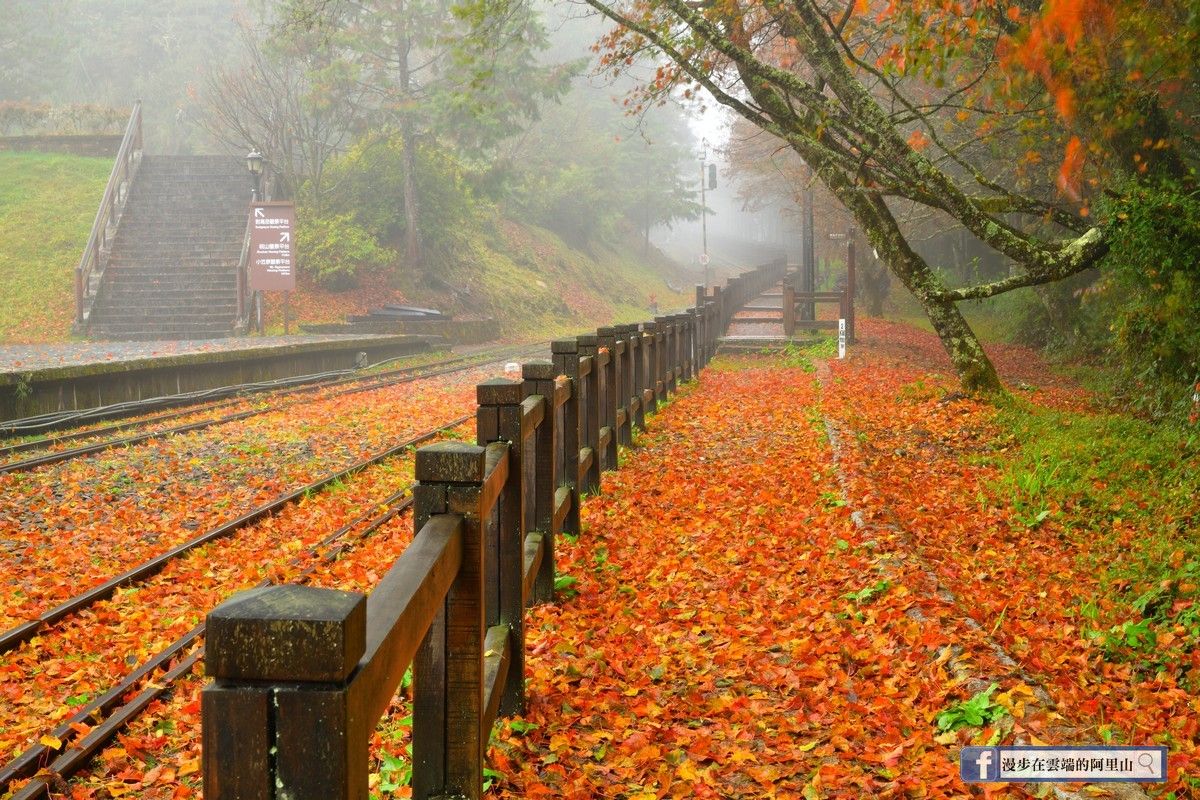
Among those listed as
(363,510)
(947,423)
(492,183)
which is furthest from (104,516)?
(492,183)

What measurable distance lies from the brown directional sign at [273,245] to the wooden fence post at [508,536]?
22.4 m

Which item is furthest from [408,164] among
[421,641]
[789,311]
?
[421,641]

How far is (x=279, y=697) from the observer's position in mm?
1646

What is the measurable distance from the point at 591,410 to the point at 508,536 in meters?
4.31

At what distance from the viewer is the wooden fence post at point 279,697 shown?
5.31 feet

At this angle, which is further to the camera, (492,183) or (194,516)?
(492,183)

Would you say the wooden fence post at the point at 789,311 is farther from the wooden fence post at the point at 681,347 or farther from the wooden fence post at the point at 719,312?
the wooden fence post at the point at 681,347

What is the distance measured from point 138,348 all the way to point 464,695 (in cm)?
1994

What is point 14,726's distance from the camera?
15.7 ft

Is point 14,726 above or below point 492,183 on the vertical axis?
below

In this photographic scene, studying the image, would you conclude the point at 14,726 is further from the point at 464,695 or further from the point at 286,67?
the point at 286,67

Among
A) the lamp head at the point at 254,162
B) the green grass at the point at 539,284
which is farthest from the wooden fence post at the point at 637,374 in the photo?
the green grass at the point at 539,284

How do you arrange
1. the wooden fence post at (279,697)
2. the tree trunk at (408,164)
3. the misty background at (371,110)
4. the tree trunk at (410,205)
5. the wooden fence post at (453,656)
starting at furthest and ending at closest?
the tree trunk at (410,205) → the tree trunk at (408,164) → the misty background at (371,110) → the wooden fence post at (453,656) → the wooden fence post at (279,697)

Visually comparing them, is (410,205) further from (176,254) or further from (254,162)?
(254,162)
